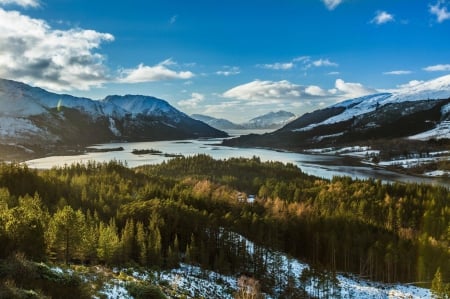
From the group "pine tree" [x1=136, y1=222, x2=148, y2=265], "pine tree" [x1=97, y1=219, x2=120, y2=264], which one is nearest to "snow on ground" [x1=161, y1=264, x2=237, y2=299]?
"pine tree" [x1=136, y1=222, x2=148, y2=265]

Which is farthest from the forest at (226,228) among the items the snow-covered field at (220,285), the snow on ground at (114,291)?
the snow on ground at (114,291)

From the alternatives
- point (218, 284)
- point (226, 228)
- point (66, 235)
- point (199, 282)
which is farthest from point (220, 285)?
point (226, 228)

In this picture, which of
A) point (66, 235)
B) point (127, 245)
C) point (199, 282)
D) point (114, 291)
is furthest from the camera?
point (127, 245)

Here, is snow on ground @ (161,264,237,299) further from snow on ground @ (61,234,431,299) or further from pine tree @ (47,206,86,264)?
pine tree @ (47,206,86,264)

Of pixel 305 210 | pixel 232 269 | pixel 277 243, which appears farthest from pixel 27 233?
pixel 305 210

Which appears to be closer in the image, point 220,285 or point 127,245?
point 220,285

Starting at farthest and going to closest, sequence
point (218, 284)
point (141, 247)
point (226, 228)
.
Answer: point (226, 228), point (141, 247), point (218, 284)

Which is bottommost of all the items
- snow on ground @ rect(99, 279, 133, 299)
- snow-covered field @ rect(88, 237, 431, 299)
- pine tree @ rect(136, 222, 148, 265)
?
snow-covered field @ rect(88, 237, 431, 299)

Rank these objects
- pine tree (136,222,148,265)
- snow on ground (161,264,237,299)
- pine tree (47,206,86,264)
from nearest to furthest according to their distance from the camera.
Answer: snow on ground (161,264,237,299)
pine tree (47,206,86,264)
pine tree (136,222,148,265)

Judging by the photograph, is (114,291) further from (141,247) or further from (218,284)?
(141,247)
